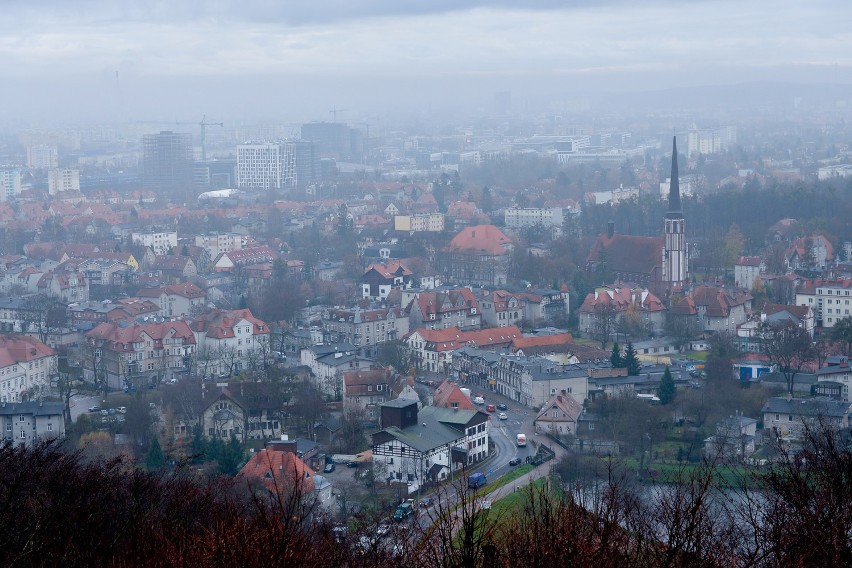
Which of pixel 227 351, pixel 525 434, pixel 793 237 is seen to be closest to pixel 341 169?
pixel 793 237

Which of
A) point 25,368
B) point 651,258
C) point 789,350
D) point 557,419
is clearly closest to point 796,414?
point 557,419

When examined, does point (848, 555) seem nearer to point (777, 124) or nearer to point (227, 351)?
point (227, 351)

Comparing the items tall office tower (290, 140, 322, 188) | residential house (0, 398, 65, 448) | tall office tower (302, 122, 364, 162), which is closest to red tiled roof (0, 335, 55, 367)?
residential house (0, 398, 65, 448)

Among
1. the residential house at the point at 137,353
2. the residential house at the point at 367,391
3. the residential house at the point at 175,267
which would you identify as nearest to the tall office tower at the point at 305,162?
the residential house at the point at 175,267

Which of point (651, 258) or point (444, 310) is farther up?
point (651, 258)

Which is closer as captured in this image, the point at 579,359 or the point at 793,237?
the point at 579,359

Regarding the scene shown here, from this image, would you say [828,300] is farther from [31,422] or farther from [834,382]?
[31,422]
